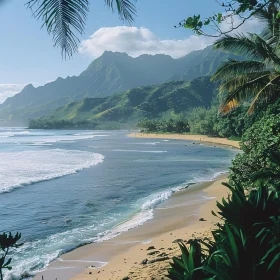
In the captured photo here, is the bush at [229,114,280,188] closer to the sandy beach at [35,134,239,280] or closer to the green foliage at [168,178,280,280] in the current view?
the sandy beach at [35,134,239,280]

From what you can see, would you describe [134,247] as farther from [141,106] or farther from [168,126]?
[141,106]

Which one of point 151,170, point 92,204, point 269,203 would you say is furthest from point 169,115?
point 269,203

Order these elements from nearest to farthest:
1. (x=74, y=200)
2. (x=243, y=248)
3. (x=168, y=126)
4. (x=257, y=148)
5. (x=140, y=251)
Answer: (x=243, y=248) → (x=140, y=251) → (x=257, y=148) → (x=74, y=200) → (x=168, y=126)

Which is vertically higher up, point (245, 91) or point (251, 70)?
point (251, 70)

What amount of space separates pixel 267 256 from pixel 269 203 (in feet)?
2.02

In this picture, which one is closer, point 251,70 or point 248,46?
point 248,46

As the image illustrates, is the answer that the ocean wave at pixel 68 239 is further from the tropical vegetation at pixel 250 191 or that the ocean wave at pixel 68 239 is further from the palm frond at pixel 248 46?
the palm frond at pixel 248 46

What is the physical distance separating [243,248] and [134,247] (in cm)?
613

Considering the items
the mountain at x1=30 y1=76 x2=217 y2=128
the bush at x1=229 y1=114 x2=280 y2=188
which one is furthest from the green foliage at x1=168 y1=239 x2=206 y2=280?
the mountain at x1=30 y1=76 x2=217 y2=128

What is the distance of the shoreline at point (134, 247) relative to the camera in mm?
6852

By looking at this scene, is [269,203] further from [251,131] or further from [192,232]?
[251,131]

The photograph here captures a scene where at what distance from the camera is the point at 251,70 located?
12.7 meters

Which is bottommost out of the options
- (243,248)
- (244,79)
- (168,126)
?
(243,248)

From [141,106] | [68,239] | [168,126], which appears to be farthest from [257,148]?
[141,106]
